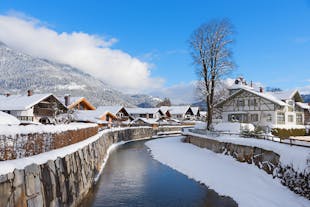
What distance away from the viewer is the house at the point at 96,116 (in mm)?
54534

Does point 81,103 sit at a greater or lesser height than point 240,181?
greater

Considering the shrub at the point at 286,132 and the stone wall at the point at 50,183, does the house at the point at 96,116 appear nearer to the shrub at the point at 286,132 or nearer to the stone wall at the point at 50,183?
the shrub at the point at 286,132

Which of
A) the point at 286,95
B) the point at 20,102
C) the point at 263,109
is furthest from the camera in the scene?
the point at 286,95

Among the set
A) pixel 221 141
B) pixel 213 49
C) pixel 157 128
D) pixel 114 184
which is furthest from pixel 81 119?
pixel 114 184

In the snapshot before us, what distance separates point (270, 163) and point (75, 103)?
162 feet

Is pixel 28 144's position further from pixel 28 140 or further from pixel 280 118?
pixel 280 118

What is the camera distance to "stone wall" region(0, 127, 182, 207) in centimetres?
771

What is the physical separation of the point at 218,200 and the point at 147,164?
11744 millimetres

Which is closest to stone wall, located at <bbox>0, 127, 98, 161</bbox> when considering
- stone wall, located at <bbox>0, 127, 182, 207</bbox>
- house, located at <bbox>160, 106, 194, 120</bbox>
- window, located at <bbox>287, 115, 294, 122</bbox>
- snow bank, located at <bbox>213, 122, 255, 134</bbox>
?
stone wall, located at <bbox>0, 127, 182, 207</bbox>

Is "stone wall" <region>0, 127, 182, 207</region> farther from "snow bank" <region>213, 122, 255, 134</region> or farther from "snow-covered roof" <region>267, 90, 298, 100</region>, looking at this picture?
"snow-covered roof" <region>267, 90, 298, 100</region>

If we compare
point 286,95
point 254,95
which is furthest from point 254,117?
point 286,95

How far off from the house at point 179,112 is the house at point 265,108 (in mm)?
47151

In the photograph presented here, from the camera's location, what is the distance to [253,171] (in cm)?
1861

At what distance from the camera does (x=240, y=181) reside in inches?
666
